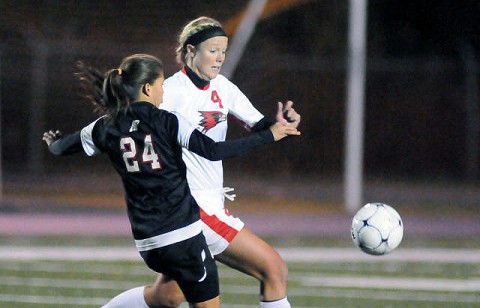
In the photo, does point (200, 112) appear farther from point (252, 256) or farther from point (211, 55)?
point (252, 256)

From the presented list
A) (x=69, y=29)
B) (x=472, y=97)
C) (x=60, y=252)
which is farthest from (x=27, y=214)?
(x=472, y=97)

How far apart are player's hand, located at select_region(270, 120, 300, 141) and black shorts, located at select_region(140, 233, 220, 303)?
0.65 meters

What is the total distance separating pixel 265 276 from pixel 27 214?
9.88 m

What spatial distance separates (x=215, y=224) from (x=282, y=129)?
2.83 feet

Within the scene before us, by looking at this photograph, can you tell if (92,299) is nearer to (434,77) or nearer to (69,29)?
(69,29)

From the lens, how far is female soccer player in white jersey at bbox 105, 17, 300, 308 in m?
6.15

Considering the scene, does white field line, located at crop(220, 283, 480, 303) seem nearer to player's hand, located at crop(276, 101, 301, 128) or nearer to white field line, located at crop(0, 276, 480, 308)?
white field line, located at crop(0, 276, 480, 308)

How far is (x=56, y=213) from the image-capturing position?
1579cm

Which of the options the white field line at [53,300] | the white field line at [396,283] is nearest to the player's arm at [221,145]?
the white field line at [53,300]

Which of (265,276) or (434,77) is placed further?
(434,77)

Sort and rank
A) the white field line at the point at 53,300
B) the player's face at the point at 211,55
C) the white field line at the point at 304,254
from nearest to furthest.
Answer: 1. the player's face at the point at 211,55
2. the white field line at the point at 53,300
3. the white field line at the point at 304,254

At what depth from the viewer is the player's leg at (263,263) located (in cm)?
615

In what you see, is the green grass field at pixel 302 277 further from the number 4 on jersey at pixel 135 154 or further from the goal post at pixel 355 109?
the goal post at pixel 355 109

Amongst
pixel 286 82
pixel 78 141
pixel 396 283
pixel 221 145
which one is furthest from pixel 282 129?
pixel 286 82
